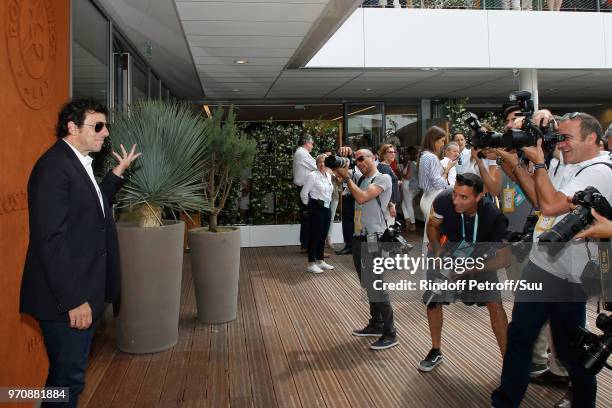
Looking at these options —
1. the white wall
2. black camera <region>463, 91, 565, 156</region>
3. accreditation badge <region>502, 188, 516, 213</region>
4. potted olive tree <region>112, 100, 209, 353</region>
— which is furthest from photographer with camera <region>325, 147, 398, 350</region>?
the white wall

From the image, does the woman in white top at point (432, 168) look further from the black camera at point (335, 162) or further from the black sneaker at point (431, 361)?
the black sneaker at point (431, 361)

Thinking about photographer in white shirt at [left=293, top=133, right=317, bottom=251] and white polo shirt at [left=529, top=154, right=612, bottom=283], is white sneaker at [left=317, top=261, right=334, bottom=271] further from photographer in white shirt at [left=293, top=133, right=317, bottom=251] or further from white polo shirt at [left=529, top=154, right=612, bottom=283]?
white polo shirt at [left=529, top=154, right=612, bottom=283]

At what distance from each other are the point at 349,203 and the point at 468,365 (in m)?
3.79

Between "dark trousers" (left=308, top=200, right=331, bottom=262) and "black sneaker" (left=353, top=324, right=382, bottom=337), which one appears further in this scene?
"dark trousers" (left=308, top=200, right=331, bottom=262)

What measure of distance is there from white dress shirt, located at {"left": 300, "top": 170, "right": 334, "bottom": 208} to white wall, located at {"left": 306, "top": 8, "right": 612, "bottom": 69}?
1850 mm

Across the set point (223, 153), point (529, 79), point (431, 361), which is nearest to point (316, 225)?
point (223, 153)

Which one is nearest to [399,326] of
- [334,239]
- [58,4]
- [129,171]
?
[129,171]

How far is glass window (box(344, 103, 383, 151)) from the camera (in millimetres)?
10711

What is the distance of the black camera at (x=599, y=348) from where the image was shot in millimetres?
1980

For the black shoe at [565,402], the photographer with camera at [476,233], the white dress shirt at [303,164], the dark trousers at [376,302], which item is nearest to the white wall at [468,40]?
the white dress shirt at [303,164]

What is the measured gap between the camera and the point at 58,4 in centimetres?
321

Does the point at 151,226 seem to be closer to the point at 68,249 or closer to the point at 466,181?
the point at 68,249

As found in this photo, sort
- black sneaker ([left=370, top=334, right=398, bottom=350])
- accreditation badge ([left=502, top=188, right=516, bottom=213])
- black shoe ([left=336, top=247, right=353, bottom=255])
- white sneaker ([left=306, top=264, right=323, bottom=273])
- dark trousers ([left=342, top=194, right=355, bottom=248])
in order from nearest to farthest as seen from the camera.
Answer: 1. black sneaker ([left=370, top=334, right=398, bottom=350])
2. accreditation badge ([left=502, top=188, right=516, bottom=213])
3. white sneaker ([left=306, top=264, right=323, bottom=273])
4. dark trousers ([left=342, top=194, right=355, bottom=248])
5. black shoe ([left=336, top=247, right=353, bottom=255])

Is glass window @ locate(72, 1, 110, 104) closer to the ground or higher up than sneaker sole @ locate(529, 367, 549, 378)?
higher up
